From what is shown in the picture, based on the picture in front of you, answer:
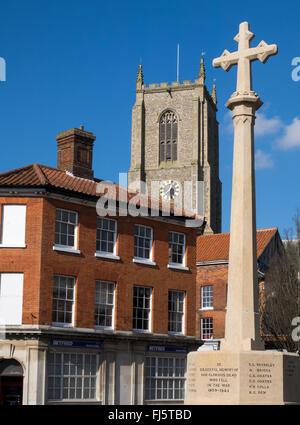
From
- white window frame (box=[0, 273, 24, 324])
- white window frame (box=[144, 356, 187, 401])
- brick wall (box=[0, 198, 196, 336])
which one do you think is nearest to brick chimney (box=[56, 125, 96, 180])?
brick wall (box=[0, 198, 196, 336])

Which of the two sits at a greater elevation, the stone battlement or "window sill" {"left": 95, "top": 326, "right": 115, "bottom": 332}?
the stone battlement

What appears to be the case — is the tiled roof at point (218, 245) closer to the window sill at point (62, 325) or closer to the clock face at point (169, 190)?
the window sill at point (62, 325)

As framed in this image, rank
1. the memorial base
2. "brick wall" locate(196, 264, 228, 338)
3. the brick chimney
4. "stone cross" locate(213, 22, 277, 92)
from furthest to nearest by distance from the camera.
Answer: "brick wall" locate(196, 264, 228, 338)
the brick chimney
"stone cross" locate(213, 22, 277, 92)
the memorial base

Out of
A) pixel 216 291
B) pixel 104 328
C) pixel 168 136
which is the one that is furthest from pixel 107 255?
pixel 168 136

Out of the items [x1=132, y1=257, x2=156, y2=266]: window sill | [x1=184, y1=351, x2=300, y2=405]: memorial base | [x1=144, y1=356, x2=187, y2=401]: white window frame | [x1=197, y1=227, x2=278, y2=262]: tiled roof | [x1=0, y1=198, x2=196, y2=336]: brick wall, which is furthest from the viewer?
[x1=197, y1=227, x2=278, y2=262]: tiled roof

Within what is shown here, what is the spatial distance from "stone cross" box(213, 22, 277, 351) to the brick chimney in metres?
17.0

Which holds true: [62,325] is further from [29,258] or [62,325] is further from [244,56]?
[244,56]

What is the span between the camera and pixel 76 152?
30.1 m

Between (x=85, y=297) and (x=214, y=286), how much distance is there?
17.5m

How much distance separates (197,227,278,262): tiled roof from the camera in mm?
42844

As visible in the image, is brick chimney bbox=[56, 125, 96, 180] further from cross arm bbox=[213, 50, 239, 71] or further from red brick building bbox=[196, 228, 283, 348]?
cross arm bbox=[213, 50, 239, 71]

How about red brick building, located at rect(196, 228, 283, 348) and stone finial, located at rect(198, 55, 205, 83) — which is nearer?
red brick building, located at rect(196, 228, 283, 348)

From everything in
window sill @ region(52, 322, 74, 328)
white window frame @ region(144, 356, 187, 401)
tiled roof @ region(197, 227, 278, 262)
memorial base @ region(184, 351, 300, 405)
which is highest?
tiled roof @ region(197, 227, 278, 262)
